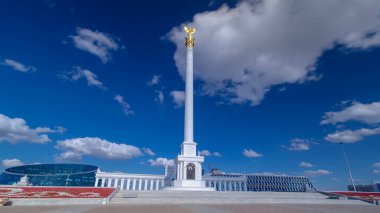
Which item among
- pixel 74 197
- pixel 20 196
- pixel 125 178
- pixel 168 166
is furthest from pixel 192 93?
pixel 20 196

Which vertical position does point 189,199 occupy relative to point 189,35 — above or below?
→ below

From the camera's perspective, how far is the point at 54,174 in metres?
130

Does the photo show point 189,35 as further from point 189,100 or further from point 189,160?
point 189,160

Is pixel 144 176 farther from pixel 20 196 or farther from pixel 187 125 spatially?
pixel 20 196

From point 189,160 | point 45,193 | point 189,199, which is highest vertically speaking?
point 189,160

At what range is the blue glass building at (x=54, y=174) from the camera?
406 feet

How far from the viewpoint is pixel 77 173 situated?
134 meters

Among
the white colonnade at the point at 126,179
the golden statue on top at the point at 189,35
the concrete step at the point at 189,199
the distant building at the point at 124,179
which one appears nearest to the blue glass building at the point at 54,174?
the distant building at the point at 124,179

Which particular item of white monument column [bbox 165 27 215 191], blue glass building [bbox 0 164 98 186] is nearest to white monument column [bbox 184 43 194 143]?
white monument column [bbox 165 27 215 191]

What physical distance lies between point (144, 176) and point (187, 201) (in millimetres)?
23626

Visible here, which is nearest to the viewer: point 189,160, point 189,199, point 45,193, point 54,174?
point 45,193

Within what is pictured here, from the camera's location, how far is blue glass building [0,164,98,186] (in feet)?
406

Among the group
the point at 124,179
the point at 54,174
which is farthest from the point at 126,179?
the point at 54,174

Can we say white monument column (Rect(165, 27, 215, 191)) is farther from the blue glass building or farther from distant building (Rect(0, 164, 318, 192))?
the blue glass building
